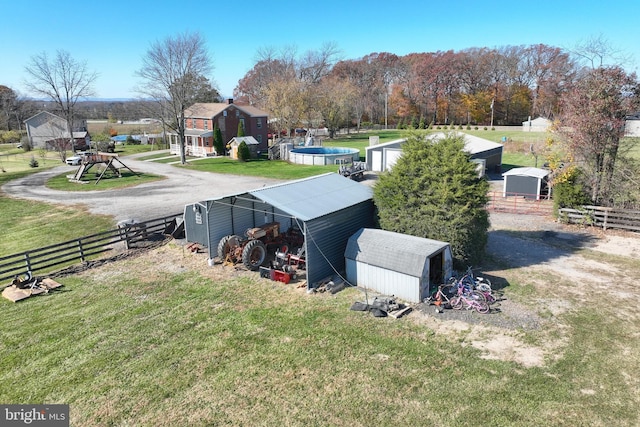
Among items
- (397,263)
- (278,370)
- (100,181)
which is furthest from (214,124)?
(278,370)

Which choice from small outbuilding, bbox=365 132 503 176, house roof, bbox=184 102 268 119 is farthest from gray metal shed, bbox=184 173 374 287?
house roof, bbox=184 102 268 119

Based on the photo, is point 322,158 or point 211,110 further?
point 211,110

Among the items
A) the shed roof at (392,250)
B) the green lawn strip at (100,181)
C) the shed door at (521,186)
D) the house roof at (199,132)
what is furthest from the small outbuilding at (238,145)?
the shed roof at (392,250)

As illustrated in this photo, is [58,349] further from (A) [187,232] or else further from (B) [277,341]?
(A) [187,232]

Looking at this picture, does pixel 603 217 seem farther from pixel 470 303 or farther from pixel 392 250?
pixel 392 250

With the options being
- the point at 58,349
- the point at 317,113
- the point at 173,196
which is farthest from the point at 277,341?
the point at 317,113

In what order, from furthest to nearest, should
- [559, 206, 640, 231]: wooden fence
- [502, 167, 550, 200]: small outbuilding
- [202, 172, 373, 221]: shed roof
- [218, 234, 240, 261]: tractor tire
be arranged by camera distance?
[502, 167, 550, 200]: small outbuilding → [559, 206, 640, 231]: wooden fence → [218, 234, 240, 261]: tractor tire → [202, 172, 373, 221]: shed roof

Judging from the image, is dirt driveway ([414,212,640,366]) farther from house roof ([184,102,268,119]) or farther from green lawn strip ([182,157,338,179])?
house roof ([184,102,268,119])

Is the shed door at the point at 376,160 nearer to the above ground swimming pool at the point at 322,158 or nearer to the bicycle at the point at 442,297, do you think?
the above ground swimming pool at the point at 322,158
